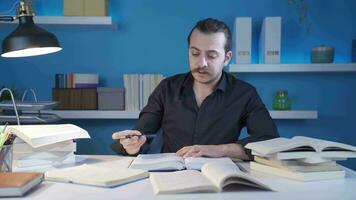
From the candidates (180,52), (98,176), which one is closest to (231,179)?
(98,176)

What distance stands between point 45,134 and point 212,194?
24.8 inches

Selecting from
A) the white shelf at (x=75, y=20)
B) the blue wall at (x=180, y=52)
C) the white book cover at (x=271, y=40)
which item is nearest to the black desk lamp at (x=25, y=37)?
the white shelf at (x=75, y=20)

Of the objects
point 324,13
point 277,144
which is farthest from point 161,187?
point 324,13

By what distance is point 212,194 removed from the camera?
934mm

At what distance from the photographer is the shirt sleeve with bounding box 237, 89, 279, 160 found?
1.71m

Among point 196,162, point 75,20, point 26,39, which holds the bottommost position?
point 196,162

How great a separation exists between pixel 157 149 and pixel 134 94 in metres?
0.83

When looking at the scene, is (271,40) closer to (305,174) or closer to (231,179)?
(305,174)

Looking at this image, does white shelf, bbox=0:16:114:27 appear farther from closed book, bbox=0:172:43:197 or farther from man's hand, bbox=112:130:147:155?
closed book, bbox=0:172:43:197

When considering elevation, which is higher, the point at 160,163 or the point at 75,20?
the point at 75,20

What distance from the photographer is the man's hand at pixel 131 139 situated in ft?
4.85

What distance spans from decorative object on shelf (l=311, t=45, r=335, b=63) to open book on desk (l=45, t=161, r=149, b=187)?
6.58 ft

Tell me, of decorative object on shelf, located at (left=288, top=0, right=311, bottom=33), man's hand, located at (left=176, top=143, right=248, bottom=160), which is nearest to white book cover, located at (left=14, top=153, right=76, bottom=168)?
man's hand, located at (left=176, top=143, right=248, bottom=160)

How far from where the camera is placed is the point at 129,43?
2930 millimetres
